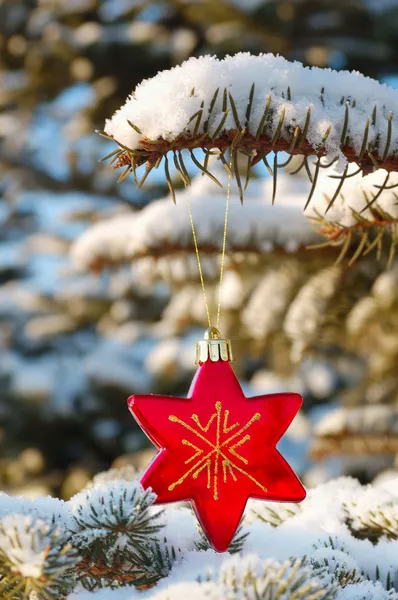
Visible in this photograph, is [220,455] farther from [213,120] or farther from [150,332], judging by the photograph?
[150,332]

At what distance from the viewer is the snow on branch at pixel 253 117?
44cm

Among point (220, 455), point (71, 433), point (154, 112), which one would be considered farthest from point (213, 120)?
point (71, 433)

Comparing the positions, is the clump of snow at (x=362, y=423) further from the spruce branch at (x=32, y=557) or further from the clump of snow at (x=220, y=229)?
the spruce branch at (x=32, y=557)

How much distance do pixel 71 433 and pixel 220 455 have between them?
309cm

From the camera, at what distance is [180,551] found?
50 cm

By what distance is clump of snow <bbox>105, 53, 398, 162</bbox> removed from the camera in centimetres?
45

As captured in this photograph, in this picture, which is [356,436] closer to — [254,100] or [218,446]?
[218,446]

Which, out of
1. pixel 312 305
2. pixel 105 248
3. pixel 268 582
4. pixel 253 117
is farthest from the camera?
pixel 105 248

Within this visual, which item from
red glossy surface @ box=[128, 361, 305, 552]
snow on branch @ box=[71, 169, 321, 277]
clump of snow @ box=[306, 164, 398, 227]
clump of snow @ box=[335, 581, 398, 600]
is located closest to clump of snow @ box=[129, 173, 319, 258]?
snow on branch @ box=[71, 169, 321, 277]

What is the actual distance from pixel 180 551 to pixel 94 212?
2694 millimetres

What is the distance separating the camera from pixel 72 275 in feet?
11.0

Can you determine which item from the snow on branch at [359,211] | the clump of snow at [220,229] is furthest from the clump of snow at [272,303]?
the snow on branch at [359,211]

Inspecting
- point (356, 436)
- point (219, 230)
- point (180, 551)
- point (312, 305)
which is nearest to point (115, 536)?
point (180, 551)

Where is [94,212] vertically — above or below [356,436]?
above
